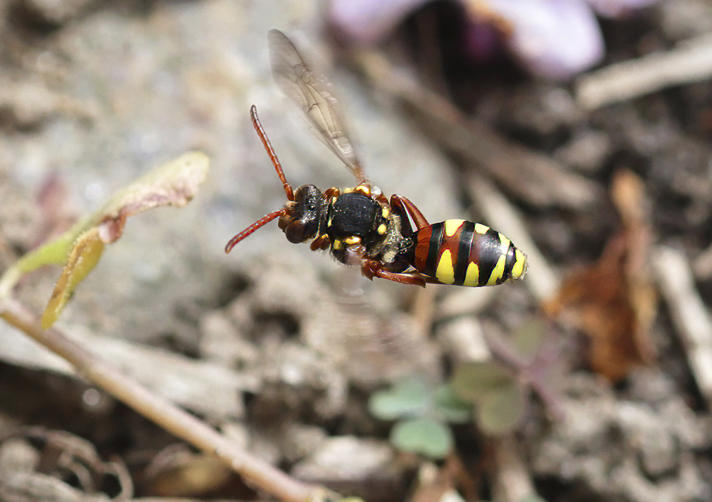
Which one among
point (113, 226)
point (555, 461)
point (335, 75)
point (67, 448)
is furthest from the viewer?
point (335, 75)

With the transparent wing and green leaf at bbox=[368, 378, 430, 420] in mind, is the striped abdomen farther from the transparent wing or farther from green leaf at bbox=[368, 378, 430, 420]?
green leaf at bbox=[368, 378, 430, 420]

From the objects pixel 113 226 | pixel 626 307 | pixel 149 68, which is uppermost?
pixel 149 68

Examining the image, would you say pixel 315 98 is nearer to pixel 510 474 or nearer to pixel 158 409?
pixel 158 409

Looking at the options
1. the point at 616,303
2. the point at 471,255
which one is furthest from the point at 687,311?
the point at 471,255

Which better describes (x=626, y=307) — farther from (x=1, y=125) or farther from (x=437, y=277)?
(x=1, y=125)

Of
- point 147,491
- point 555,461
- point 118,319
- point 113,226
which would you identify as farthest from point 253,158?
point 555,461

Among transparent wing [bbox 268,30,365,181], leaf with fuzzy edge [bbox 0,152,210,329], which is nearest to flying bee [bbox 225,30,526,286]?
transparent wing [bbox 268,30,365,181]

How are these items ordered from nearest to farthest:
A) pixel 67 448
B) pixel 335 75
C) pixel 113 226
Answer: pixel 113 226
pixel 67 448
pixel 335 75
